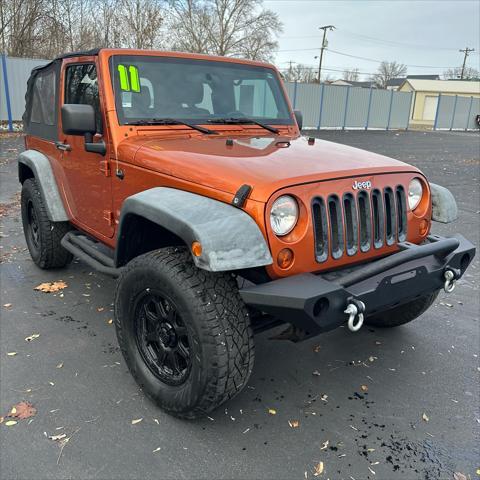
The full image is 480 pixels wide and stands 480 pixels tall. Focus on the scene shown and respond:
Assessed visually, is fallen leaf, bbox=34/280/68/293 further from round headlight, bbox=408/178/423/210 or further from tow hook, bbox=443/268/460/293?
tow hook, bbox=443/268/460/293

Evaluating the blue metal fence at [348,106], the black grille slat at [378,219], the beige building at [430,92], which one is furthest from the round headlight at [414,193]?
the beige building at [430,92]

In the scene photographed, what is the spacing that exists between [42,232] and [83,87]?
1.52m

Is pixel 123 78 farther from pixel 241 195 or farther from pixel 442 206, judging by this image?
pixel 442 206

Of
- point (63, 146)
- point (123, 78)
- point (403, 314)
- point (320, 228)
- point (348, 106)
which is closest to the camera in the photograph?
point (320, 228)

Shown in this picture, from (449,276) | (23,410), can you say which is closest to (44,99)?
(23,410)

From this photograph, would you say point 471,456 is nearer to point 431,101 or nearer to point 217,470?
point 217,470

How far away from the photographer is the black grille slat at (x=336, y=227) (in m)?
2.40

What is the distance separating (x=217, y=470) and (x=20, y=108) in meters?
18.0

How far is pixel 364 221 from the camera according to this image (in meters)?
2.55

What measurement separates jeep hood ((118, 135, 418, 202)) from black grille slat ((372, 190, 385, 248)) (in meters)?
0.15

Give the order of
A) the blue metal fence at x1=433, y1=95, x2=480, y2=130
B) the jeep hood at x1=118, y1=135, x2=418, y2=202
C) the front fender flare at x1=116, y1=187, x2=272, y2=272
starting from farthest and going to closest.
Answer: the blue metal fence at x1=433, y1=95, x2=480, y2=130
the jeep hood at x1=118, y1=135, x2=418, y2=202
the front fender flare at x1=116, y1=187, x2=272, y2=272

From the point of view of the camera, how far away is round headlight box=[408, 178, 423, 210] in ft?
9.38

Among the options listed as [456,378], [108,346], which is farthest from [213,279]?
[456,378]

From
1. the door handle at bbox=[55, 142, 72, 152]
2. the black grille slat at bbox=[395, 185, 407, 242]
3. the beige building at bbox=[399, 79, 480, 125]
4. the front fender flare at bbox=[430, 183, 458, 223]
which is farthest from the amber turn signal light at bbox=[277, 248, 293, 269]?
the beige building at bbox=[399, 79, 480, 125]
